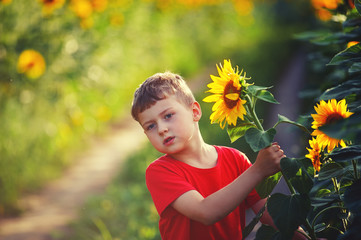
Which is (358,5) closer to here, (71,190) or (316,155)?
(316,155)

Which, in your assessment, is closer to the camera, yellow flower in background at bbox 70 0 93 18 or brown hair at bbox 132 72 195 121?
brown hair at bbox 132 72 195 121

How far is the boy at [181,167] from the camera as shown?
1391mm

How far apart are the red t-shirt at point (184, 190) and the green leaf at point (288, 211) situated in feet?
0.95

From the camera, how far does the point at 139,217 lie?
3.27 metres

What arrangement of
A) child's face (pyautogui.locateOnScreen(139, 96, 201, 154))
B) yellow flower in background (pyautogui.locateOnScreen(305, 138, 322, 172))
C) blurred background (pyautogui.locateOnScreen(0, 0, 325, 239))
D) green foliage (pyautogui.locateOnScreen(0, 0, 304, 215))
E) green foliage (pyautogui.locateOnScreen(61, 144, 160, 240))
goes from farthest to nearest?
green foliage (pyautogui.locateOnScreen(0, 0, 304, 215)), blurred background (pyautogui.locateOnScreen(0, 0, 325, 239)), green foliage (pyautogui.locateOnScreen(61, 144, 160, 240)), child's face (pyautogui.locateOnScreen(139, 96, 201, 154)), yellow flower in background (pyautogui.locateOnScreen(305, 138, 322, 172))

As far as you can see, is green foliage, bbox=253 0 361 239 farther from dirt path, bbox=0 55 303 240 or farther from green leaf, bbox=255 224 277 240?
dirt path, bbox=0 55 303 240

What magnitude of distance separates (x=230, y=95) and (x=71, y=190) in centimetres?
315

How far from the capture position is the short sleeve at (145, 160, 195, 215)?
4.54 feet

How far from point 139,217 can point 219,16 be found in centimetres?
763

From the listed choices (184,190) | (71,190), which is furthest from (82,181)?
(184,190)

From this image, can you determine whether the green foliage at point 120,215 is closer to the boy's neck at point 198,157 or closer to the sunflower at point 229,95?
the boy's neck at point 198,157

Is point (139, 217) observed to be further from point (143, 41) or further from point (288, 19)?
point (288, 19)

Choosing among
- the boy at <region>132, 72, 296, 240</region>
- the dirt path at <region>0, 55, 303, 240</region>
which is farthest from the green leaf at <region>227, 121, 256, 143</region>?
the dirt path at <region>0, 55, 303, 240</region>

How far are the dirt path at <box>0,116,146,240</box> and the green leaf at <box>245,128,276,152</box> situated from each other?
7.79ft
